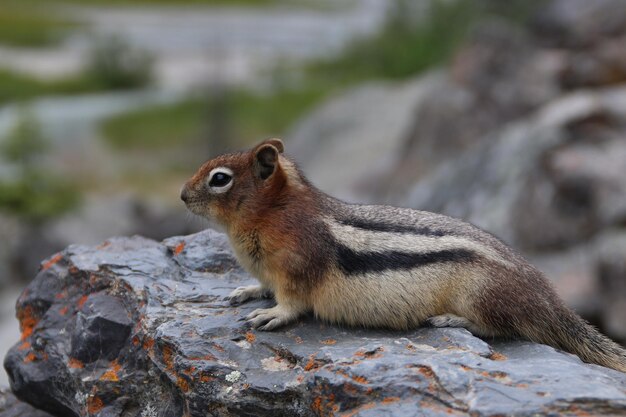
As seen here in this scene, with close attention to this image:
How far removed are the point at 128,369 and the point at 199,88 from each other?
28092mm

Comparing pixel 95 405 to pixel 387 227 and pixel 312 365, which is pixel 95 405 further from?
pixel 387 227

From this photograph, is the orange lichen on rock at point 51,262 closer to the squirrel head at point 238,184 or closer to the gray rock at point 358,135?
the squirrel head at point 238,184

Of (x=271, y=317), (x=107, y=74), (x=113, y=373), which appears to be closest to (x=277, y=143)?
(x=271, y=317)

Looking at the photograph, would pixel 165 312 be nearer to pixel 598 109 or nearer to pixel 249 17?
pixel 598 109

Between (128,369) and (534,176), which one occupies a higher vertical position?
(534,176)

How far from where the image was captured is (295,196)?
7.00 metres

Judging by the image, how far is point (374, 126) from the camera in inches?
990

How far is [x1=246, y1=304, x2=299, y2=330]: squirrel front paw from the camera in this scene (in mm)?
6516

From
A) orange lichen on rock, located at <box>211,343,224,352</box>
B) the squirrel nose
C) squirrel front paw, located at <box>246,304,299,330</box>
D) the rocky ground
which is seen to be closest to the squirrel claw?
squirrel front paw, located at <box>246,304,299,330</box>

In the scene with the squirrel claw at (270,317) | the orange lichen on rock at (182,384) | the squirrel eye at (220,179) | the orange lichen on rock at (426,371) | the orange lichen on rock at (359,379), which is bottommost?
the orange lichen on rock at (182,384)

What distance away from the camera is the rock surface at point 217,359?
5.49 meters

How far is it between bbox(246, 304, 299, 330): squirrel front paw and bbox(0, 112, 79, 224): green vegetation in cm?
1408

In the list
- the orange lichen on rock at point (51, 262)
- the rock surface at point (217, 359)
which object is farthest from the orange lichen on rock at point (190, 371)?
the orange lichen on rock at point (51, 262)

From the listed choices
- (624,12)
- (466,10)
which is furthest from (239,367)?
(466,10)
